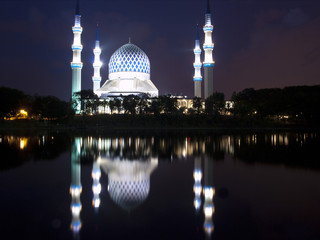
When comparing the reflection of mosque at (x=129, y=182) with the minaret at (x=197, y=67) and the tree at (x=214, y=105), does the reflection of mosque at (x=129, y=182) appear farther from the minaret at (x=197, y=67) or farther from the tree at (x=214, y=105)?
the minaret at (x=197, y=67)

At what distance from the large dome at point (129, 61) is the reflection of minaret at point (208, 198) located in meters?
38.4

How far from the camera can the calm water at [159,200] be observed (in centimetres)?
402

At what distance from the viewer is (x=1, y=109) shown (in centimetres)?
3456

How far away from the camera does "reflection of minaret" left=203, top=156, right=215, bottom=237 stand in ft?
13.7

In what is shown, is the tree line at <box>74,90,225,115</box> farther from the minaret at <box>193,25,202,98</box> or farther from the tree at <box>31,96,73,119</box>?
the minaret at <box>193,25,202,98</box>

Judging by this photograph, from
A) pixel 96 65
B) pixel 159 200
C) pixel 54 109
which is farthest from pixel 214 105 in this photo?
pixel 159 200

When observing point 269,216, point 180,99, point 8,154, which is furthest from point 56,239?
point 180,99

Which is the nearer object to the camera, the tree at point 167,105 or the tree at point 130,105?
the tree at point 167,105

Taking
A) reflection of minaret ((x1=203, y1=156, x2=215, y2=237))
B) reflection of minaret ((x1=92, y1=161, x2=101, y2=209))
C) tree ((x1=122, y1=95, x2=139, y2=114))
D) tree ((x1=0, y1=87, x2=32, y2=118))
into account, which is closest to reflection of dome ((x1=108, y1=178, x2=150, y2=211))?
reflection of minaret ((x1=92, y1=161, x2=101, y2=209))

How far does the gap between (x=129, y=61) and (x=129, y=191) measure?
41421 millimetres

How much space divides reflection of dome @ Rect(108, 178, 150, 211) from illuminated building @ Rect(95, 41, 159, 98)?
3881 cm

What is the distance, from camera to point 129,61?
46.0m

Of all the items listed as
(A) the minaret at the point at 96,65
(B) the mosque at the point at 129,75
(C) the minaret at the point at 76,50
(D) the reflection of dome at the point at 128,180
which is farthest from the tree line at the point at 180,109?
(D) the reflection of dome at the point at 128,180

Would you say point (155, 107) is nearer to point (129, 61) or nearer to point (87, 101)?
point (87, 101)
